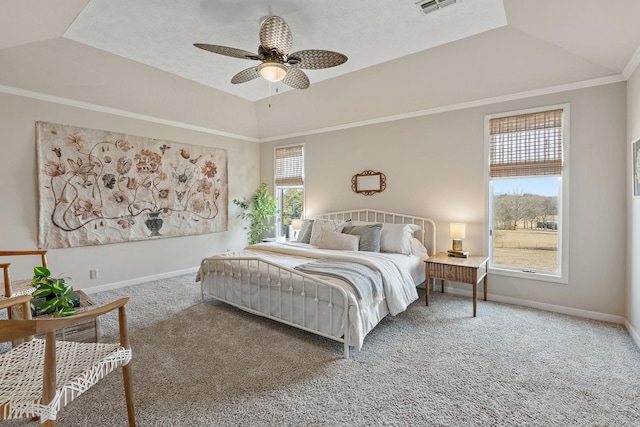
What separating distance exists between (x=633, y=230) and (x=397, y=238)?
2.39 metres

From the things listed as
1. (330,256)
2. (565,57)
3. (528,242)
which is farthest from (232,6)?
(528,242)

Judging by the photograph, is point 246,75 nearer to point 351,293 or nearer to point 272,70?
point 272,70

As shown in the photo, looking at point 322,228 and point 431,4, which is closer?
point 431,4

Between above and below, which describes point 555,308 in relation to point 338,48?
below

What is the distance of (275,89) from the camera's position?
4828 millimetres

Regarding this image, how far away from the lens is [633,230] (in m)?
2.96

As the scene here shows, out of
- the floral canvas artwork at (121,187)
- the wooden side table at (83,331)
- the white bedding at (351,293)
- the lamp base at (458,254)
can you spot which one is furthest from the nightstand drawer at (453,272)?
the floral canvas artwork at (121,187)

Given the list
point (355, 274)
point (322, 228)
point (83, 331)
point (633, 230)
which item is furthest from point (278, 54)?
point (633, 230)

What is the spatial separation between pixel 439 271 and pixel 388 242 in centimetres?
79

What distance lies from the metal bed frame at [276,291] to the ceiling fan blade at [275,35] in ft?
6.57

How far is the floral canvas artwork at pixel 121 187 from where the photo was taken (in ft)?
12.9

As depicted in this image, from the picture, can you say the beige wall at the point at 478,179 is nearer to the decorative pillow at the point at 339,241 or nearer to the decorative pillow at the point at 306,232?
the decorative pillow at the point at 306,232

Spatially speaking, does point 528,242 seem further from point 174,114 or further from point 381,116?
point 174,114

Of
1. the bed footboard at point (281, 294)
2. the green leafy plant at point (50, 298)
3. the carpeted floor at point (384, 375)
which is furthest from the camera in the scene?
the bed footboard at point (281, 294)
